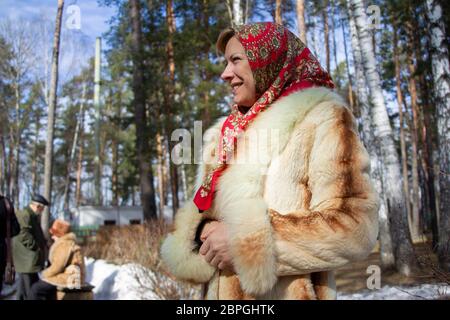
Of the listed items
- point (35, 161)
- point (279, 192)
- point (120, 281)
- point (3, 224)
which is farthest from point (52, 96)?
point (35, 161)

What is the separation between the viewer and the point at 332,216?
1460 mm

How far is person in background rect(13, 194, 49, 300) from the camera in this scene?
696cm

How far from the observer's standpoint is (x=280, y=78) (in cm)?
180

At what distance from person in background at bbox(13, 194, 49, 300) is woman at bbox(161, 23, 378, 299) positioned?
585cm

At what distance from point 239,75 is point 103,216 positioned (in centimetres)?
2826

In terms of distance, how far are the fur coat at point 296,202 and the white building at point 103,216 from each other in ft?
90.3

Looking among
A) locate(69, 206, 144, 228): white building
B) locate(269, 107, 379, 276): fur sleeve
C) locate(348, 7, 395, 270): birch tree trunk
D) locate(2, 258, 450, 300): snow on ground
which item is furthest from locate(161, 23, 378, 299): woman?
locate(69, 206, 144, 228): white building

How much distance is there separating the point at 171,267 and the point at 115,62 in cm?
1936

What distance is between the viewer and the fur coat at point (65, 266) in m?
6.58

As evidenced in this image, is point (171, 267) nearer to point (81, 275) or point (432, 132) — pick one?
point (81, 275)

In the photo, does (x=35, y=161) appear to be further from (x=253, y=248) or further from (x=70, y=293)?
(x=253, y=248)

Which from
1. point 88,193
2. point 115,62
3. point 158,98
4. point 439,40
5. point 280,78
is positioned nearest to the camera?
point 280,78

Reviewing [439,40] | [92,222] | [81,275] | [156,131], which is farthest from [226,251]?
[92,222]

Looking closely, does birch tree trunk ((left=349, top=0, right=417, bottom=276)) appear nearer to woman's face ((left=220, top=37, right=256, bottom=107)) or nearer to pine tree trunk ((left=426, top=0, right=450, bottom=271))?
pine tree trunk ((left=426, top=0, right=450, bottom=271))
